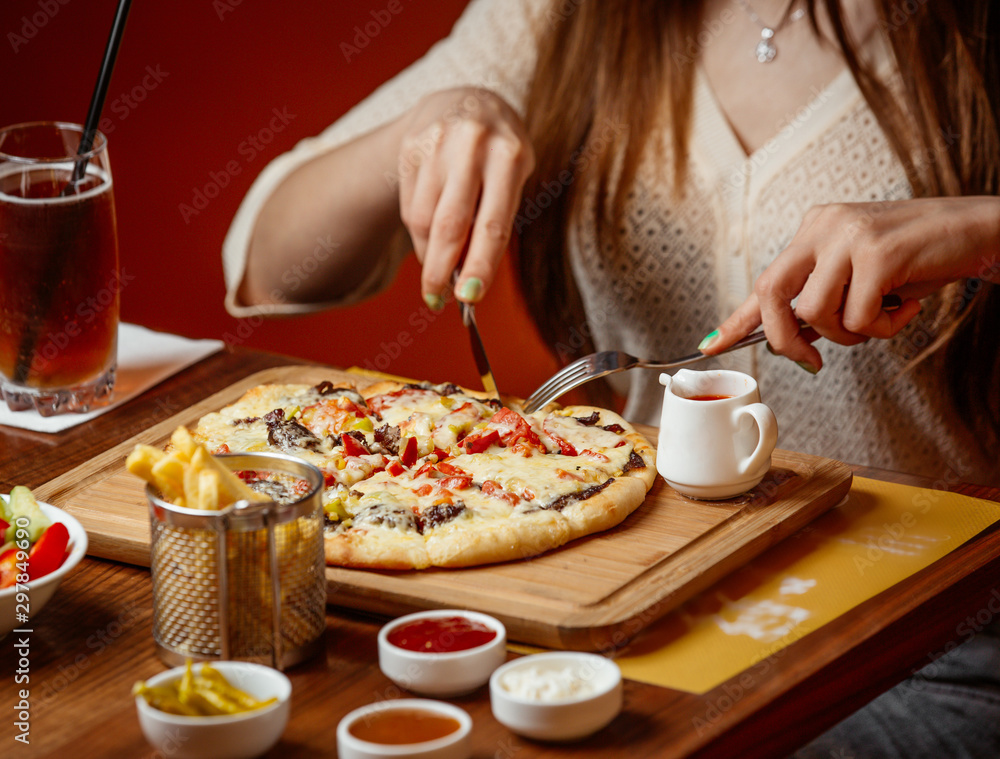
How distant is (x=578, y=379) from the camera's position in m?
2.19

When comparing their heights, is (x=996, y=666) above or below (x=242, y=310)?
below

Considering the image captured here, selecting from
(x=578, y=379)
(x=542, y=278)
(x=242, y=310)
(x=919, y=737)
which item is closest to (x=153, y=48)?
(x=242, y=310)

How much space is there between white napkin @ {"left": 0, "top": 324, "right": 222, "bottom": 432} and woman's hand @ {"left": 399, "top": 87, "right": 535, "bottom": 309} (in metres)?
0.68

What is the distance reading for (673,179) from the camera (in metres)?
3.24

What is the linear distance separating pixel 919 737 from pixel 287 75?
386 centimetres

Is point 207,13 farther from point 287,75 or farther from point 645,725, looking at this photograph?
point 645,725

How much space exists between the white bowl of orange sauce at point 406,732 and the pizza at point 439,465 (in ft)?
1.41

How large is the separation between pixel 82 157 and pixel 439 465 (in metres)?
1.03
